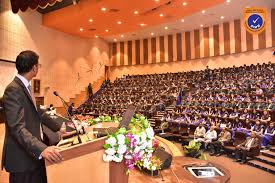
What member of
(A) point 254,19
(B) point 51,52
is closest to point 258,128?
(A) point 254,19

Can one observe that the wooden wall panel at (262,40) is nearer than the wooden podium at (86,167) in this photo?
No

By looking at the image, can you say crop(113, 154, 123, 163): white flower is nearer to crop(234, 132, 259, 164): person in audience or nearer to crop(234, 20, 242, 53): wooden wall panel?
crop(234, 132, 259, 164): person in audience

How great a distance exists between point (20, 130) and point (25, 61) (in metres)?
0.36

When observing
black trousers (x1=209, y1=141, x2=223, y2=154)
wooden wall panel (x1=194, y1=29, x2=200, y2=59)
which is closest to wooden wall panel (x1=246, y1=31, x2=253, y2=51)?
wooden wall panel (x1=194, y1=29, x2=200, y2=59)

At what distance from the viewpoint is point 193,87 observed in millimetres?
14516

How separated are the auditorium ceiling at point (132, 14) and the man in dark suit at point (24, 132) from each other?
9737 mm

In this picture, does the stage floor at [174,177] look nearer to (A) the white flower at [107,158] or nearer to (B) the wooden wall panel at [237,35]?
(A) the white flower at [107,158]

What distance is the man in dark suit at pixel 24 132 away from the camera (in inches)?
47.2

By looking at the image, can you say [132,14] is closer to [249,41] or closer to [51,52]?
[51,52]

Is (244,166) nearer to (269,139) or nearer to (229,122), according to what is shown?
(269,139)

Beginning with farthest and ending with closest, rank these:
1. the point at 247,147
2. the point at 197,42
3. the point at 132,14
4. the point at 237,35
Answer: the point at 197,42
the point at 237,35
the point at 132,14
the point at 247,147

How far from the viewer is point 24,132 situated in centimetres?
121

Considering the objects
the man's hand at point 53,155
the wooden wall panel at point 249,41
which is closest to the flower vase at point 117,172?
the man's hand at point 53,155

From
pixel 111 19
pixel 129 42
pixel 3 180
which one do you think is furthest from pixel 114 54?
pixel 3 180
